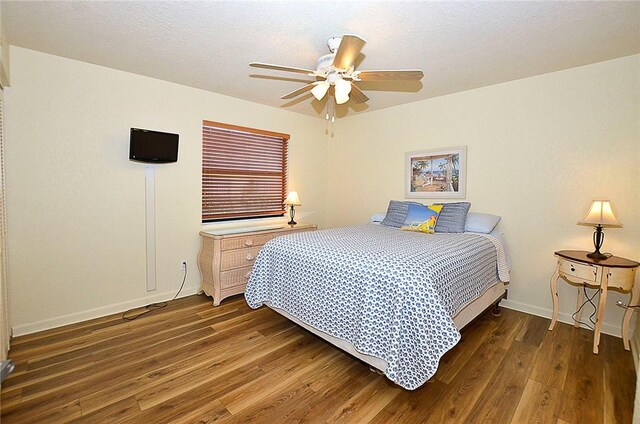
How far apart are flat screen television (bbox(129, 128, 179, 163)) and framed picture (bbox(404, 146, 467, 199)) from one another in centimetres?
283

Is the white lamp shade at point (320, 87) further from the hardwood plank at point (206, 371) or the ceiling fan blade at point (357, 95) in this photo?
the hardwood plank at point (206, 371)

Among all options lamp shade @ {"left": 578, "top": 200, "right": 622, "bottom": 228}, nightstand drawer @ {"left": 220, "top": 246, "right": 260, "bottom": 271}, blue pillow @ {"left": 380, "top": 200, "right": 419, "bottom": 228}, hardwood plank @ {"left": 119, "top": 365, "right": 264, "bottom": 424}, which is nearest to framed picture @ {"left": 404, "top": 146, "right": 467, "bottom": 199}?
blue pillow @ {"left": 380, "top": 200, "right": 419, "bottom": 228}

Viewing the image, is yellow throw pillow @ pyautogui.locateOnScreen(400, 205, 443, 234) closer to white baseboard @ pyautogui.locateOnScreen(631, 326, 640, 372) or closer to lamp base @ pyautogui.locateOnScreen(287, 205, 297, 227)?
lamp base @ pyautogui.locateOnScreen(287, 205, 297, 227)

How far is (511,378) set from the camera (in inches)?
80.0

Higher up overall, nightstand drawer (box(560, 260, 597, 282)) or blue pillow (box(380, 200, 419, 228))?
blue pillow (box(380, 200, 419, 228))

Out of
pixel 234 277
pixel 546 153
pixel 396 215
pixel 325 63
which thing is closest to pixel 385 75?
pixel 325 63

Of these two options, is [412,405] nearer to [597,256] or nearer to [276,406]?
[276,406]

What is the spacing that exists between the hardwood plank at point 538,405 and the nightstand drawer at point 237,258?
2702 millimetres

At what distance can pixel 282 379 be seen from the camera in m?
2.02

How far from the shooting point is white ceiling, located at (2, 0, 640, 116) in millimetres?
1883

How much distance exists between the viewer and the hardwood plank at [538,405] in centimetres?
168

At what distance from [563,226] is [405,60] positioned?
2179 mm

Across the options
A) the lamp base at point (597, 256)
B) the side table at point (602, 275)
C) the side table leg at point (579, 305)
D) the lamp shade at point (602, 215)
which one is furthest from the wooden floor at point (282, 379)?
the lamp shade at point (602, 215)

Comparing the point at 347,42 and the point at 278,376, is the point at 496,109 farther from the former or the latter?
the point at 278,376
